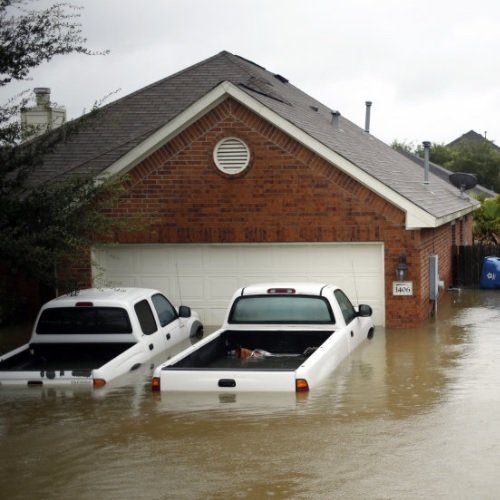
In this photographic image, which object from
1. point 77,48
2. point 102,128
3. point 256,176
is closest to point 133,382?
point 77,48

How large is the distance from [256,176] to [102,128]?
574cm

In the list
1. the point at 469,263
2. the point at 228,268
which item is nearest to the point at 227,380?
the point at 228,268

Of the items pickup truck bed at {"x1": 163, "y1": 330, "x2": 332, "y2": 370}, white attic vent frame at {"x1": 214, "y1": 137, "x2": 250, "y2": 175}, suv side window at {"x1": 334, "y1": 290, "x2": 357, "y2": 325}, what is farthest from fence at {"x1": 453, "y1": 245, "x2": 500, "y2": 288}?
pickup truck bed at {"x1": 163, "y1": 330, "x2": 332, "y2": 370}

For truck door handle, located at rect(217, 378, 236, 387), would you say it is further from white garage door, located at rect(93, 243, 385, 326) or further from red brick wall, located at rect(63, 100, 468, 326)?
white garage door, located at rect(93, 243, 385, 326)

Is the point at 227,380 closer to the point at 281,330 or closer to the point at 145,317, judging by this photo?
the point at 281,330

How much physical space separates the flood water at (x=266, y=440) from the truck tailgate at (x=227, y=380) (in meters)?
0.12

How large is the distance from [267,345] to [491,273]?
Answer: 502 inches

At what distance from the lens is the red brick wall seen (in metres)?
17.2

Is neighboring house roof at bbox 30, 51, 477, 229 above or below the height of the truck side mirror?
above

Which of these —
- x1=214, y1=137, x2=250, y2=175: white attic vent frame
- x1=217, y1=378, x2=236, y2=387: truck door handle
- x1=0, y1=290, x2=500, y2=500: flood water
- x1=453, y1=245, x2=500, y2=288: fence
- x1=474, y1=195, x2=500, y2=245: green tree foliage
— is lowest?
x1=0, y1=290, x2=500, y2=500: flood water

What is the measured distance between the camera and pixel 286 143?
17.3m

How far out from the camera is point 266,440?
909 cm

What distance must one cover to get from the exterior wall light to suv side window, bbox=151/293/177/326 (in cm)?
479

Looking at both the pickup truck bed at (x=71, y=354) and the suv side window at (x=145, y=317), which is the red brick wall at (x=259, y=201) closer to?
the suv side window at (x=145, y=317)
